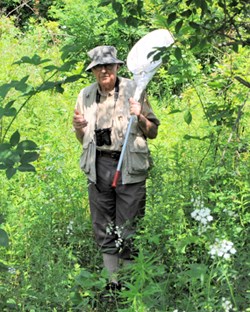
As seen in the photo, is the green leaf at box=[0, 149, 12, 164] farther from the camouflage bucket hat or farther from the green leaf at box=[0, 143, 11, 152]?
the camouflage bucket hat

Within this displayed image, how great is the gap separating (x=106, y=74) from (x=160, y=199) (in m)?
1.03

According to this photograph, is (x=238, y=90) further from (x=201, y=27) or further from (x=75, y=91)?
(x=75, y=91)

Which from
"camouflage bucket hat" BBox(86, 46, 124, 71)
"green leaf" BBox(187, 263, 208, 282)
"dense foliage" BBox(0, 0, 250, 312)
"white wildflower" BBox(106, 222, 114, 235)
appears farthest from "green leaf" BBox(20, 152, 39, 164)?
"camouflage bucket hat" BBox(86, 46, 124, 71)

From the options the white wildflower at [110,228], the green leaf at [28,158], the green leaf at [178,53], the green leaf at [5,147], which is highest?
the green leaf at [178,53]

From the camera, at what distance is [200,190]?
205 inches

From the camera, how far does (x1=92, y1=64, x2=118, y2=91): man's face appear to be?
522 cm

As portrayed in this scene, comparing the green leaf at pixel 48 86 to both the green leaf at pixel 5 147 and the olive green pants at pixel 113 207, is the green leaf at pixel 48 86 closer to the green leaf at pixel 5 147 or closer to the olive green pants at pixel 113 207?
the green leaf at pixel 5 147

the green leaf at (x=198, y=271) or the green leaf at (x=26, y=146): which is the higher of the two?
the green leaf at (x=26, y=146)

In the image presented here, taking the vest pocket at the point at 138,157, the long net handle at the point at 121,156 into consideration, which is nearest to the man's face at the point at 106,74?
the long net handle at the point at 121,156

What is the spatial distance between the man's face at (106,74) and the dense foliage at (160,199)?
136mm

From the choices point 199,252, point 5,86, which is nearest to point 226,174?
point 199,252

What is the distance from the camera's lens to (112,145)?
529 centimetres

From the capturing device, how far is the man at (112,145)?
525 cm

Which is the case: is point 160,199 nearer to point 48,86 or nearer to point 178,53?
point 178,53
